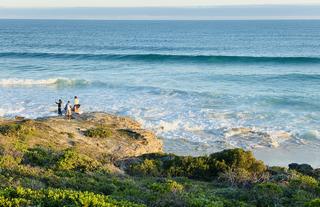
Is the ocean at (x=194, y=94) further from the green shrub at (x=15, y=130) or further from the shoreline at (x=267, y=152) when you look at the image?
the green shrub at (x=15, y=130)

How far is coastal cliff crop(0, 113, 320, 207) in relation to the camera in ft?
24.5

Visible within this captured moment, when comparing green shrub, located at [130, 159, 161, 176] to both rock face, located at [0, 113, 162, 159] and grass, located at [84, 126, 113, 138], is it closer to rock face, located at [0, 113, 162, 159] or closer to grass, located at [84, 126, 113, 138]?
rock face, located at [0, 113, 162, 159]

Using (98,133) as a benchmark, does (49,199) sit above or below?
above

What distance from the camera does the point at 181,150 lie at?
19719 millimetres

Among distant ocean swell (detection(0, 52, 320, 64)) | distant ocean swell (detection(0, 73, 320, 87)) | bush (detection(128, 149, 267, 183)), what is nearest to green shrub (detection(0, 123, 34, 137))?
bush (detection(128, 149, 267, 183))

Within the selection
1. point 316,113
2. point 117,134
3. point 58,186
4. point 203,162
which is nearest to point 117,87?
point 316,113

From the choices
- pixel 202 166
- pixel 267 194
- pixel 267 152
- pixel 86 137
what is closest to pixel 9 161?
pixel 202 166

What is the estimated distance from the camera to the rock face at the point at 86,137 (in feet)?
45.2

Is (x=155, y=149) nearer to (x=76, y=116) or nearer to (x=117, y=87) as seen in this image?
(x=76, y=116)

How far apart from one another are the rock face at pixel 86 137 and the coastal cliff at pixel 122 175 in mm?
31

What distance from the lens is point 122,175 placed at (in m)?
10.6

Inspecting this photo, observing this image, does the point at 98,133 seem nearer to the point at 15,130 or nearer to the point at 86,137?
the point at 86,137

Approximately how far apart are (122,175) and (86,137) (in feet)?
16.7

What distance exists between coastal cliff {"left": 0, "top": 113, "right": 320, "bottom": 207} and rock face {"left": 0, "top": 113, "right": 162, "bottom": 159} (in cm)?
3
